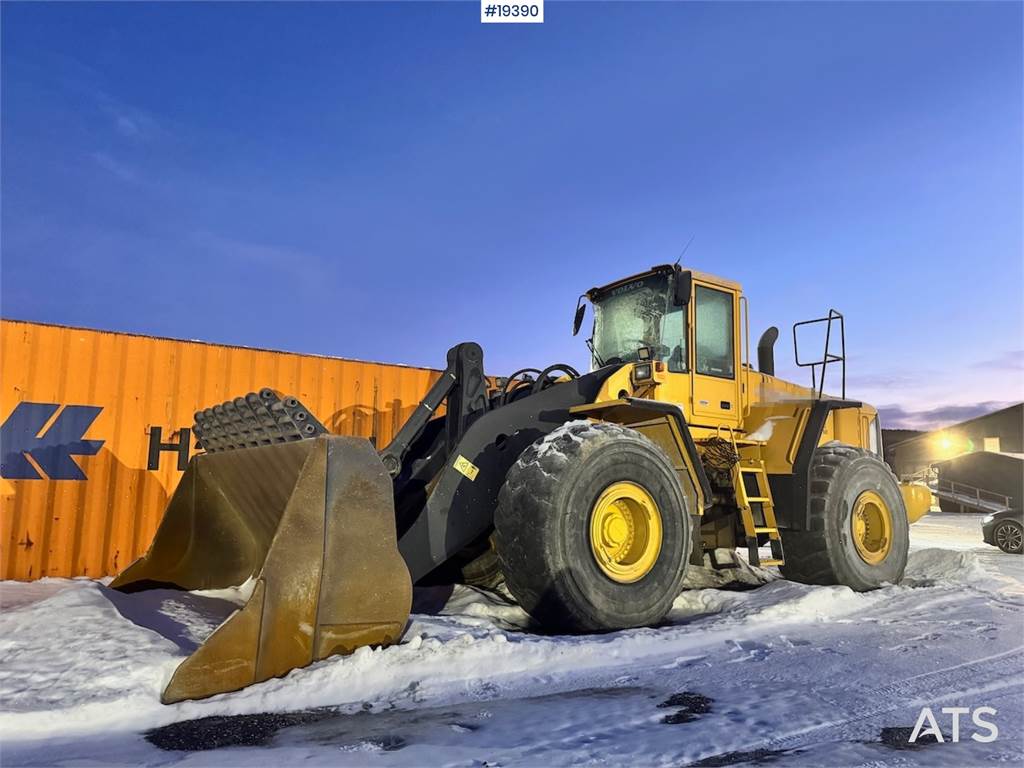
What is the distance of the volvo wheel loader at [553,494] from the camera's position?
3.72 m

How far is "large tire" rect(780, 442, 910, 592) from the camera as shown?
703 centimetres

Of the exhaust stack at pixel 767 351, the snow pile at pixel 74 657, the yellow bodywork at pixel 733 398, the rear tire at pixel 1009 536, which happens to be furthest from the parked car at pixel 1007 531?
the snow pile at pixel 74 657

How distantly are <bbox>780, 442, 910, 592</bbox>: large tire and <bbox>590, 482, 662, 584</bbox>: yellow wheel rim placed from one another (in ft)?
8.59

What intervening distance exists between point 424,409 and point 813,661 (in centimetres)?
331

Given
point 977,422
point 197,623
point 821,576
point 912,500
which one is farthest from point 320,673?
point 977,422

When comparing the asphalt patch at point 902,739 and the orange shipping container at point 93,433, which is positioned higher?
the orange shipping container at point 93,433

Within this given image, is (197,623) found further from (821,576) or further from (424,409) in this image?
(821,576)

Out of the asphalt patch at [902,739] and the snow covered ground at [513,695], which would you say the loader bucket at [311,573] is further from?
the asphalt patch at [902,739]

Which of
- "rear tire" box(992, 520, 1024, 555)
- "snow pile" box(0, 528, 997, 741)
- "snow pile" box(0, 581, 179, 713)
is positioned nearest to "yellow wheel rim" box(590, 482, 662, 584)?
"snow pile" box(0, 528, 997, 741)

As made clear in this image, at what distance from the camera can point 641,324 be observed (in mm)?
6684

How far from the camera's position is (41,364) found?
7.35m

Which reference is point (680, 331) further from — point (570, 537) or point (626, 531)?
point (570, 537)

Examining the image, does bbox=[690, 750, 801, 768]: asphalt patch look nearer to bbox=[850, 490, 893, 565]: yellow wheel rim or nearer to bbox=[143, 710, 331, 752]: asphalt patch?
bbox=[143, 710, 331, 752]: asphalt patch

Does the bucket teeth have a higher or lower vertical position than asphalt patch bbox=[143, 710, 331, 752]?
higher
